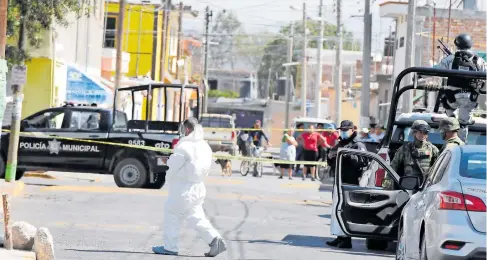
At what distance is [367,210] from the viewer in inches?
583

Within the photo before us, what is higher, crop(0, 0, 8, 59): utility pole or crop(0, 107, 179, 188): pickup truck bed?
crop(0, 0, 8, 59): utility pole

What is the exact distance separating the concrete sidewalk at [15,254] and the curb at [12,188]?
8857 millimetres

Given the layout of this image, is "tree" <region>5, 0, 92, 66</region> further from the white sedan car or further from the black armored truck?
the white sedan car

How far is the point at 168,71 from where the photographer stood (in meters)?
71.9

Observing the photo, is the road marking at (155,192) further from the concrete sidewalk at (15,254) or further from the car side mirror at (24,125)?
the concrete sidewalk at (15,254)

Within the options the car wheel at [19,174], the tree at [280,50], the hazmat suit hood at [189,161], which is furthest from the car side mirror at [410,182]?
the tree at [280,50]

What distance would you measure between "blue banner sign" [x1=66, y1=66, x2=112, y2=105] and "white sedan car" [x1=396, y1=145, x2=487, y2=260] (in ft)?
103

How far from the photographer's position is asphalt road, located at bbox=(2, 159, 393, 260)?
578 inches

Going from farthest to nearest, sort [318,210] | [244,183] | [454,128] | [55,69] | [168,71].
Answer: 1. [168,71]
2. [55,69]
3. [244,183]
4. [318,210]
5. [454,128]

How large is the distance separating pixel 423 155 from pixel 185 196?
305 centimetres

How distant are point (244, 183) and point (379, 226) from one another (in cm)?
1762

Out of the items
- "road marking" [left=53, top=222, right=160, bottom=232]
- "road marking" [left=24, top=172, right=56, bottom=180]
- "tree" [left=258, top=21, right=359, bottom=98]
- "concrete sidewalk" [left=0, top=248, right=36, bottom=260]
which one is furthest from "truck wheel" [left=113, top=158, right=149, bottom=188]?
"tree" [left=258, top=21, right=359, bottom=98]

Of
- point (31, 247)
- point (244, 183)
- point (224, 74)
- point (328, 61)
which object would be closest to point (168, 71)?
point (328, 61)

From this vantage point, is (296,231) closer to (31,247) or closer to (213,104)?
(31,247)
